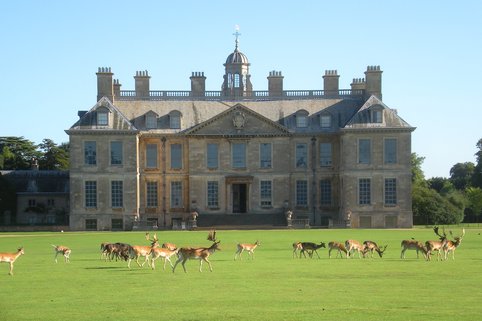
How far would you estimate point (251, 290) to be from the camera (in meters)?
22.1

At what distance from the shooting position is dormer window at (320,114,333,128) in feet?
235

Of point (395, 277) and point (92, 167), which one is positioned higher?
point (92, 167)

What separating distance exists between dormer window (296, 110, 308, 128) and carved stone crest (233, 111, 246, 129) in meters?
4.06

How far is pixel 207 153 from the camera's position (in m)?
70.9

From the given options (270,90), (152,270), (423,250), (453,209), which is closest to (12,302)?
(152,270)

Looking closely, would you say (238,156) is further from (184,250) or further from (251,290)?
(251,290)

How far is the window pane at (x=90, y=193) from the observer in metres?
69.3

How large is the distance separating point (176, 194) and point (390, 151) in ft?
50.5

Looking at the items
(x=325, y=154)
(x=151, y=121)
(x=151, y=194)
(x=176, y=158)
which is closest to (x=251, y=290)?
(x=176, y=158)

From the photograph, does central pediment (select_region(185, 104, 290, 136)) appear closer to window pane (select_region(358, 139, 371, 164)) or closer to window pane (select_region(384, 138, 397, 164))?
window pane (select_region(358, 139, 371, 164))

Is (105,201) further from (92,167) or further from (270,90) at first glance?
(270,90)

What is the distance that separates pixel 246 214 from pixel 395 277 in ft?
146

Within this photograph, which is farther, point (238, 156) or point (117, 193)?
point (238, 156)

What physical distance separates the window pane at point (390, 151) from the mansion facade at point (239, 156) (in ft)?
0.23
